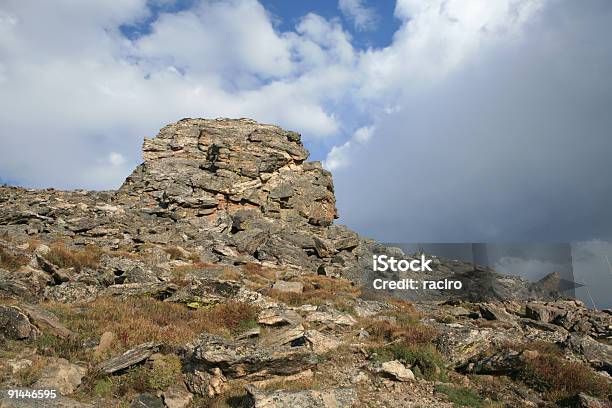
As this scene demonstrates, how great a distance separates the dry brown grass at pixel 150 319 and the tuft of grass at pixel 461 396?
8098 millimetres

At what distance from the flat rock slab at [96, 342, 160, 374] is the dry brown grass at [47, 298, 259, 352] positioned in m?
0.94

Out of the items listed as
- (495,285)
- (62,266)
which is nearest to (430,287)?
(495,285)

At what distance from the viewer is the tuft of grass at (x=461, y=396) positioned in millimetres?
10477

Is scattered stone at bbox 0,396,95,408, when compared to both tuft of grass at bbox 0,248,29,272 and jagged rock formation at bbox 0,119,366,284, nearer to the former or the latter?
tuft of grass at bbox 0,248,29,272

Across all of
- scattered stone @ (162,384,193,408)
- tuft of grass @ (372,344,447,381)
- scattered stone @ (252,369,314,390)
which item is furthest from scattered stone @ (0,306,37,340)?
tuft of grass @ (372,344,447,381)

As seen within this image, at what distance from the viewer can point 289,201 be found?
2020 inches

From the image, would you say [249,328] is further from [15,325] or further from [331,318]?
[15,325]

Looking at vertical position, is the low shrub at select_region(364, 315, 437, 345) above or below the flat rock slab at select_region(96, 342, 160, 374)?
above

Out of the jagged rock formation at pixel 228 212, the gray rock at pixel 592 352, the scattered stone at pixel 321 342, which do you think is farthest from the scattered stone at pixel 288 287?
the gray rock at pixel 592 352

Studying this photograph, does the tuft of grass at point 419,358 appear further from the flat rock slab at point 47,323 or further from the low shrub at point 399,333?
the flat rock slab at point 47,323

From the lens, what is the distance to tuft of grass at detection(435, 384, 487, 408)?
34.4 feet

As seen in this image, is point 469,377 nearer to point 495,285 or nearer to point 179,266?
point 179,266

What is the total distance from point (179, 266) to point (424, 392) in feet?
71.9

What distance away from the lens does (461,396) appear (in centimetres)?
1087
